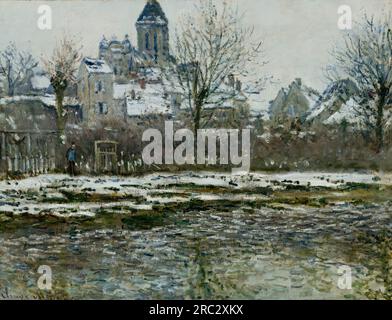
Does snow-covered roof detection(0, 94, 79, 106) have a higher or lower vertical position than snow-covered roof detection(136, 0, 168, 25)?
lower

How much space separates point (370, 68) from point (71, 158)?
512 centimetres

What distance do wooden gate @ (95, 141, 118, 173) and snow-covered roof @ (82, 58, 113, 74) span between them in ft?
3.84

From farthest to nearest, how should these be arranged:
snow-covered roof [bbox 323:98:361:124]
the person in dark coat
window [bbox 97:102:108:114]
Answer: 1. snow-covered roof [bbox 323:98:361:124]
2. window [bbox 97:102:108:114]
3. the person in dark coat

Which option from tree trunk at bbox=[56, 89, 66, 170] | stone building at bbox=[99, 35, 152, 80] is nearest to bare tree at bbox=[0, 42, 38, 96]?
tree trunk at bbox=[56, 89, 66, 170]

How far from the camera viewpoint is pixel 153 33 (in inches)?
402

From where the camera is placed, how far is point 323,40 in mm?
10664

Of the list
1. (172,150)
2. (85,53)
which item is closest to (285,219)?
(172,150)

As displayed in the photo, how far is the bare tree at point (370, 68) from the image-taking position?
10711mm

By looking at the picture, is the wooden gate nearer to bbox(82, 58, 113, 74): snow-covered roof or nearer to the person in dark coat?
the person in dark coat

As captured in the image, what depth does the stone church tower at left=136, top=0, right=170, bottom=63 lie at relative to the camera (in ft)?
32.5

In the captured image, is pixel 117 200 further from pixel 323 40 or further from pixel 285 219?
pixel 323 40
